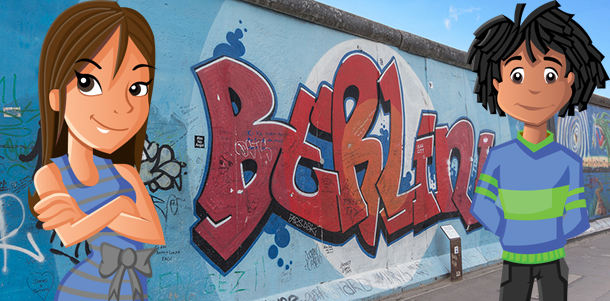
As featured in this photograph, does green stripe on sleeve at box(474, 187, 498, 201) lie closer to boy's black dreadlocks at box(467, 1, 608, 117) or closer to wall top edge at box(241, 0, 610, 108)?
boy's black dreadlocks at box(467, 1, 608, 117)

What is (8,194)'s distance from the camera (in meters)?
3.40

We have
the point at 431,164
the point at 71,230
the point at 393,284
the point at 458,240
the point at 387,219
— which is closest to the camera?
the point at 71,230

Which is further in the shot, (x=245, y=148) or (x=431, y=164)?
(x=431, y=164)

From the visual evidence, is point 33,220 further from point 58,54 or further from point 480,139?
point 480,139

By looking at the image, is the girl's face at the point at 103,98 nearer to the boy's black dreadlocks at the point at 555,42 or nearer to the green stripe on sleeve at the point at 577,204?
the boy's black dreadlocks at the point at 555,42

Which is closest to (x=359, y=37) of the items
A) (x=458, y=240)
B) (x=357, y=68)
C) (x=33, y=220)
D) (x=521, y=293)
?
(x=357, y=68)

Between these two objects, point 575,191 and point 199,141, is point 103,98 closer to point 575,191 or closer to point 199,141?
point 199,141

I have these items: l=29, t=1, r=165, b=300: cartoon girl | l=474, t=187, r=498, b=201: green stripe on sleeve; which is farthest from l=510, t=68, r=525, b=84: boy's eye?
l=29, t=1, r=165, b=300: cartoon girl

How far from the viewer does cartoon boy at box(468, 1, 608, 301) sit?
2922 millimetres

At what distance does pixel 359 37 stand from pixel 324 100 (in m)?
1.49

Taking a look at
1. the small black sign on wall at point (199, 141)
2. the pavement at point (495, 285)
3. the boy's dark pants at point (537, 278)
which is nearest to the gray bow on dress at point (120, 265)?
the small black sign on wall at point (199, 141)

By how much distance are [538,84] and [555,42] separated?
1.06ft

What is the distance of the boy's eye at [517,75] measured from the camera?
118 inches

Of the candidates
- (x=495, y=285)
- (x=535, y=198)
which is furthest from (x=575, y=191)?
(x=495, y=285)
